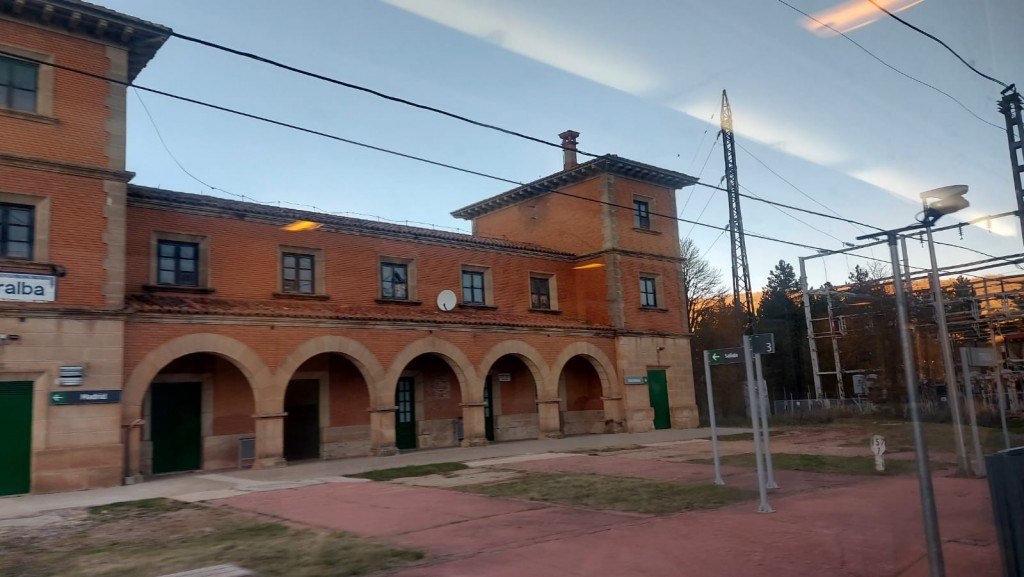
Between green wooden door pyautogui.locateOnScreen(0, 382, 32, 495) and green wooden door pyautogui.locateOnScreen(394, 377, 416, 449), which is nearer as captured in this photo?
green wooden door pyautogui.locateOnScreen(0, 382, 32, 495)

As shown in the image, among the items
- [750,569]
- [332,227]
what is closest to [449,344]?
[332,227]

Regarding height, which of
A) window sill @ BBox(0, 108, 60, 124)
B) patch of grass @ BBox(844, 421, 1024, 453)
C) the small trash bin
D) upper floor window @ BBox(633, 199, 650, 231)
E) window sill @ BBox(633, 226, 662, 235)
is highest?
upper floor window @ BBox(633, 199, 650, 231)

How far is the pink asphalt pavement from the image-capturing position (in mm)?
6469

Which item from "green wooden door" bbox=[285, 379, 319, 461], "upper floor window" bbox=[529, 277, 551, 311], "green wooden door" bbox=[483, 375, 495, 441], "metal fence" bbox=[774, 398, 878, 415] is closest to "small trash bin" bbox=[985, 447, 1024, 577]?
"green wooden door" bbox=[285, 379, 319, 461]

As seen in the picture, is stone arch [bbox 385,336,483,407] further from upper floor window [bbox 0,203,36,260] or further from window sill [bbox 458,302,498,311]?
upper floor window [bbox 0,203,36,260]

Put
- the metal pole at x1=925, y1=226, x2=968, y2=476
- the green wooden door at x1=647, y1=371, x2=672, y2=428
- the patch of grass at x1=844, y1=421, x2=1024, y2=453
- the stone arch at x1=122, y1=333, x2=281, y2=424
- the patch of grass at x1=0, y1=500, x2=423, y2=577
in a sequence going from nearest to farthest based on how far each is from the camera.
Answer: the patch of grass at x1=0, y1=500, x2=423, y2=577
the metal pole at x1=925, y1=226, x2=968, y2=476
the stone arch at x1=122, y1=333, x2=281, y2=424
the patch of grass at x1=844, y1=421, x2=1024, y2=453
the green wooden door at x1=647, y1=371, x2=672, y2=428

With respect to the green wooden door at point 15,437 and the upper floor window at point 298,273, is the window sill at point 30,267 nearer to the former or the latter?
the green wooden door at point 15,437

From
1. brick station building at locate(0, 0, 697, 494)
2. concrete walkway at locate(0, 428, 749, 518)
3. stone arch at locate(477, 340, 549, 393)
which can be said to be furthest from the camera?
stone arch at locate(477, 340, 549, 393)

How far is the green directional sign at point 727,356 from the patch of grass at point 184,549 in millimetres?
5902

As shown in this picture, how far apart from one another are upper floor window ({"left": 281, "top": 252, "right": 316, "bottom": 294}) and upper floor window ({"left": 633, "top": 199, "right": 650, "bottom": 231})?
42.3 ft

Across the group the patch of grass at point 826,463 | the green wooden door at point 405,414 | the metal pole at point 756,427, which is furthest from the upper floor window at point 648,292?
the metal pole at point 756,427

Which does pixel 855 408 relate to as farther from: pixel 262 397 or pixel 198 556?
pixel 198 556

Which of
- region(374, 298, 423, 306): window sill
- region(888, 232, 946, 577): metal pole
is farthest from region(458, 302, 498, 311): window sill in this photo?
region(888, 232, 946, 577): metal pole

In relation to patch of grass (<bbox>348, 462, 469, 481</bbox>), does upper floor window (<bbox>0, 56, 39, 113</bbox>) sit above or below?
above
